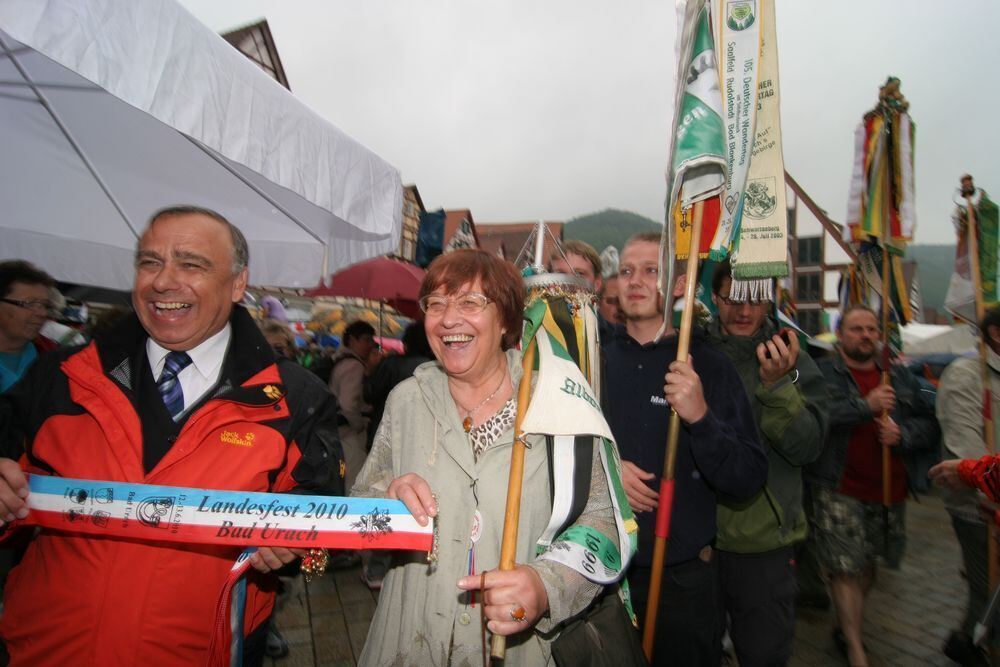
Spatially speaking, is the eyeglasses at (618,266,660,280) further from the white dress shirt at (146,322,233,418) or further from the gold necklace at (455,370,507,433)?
the white dress shirt at (146,322,233,418)

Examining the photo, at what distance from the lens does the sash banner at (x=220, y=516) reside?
1616mm

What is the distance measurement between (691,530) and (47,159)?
4.35 m

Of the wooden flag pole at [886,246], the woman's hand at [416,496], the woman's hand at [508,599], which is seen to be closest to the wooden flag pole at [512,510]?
the woman's hand at [508,599]

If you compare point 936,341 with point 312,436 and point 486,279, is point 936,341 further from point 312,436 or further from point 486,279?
point 312,436

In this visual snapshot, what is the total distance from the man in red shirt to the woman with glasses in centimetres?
309

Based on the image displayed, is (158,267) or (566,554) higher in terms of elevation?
(158,267)

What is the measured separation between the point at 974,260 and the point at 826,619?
3.23 meters

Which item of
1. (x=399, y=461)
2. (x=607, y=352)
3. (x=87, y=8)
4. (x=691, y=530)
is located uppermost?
(x=87, y=8)

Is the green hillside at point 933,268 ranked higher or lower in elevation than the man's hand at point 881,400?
higher

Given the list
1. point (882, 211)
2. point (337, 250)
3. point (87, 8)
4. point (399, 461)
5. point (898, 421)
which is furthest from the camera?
point (882, 211)

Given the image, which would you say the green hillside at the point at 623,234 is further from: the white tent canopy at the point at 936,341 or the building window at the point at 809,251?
the building window at the point at 809,251

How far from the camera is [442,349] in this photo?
195 centimetres

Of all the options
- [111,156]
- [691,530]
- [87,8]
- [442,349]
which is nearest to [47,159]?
[111,156]

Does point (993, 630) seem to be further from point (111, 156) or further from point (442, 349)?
point (111, 156)
